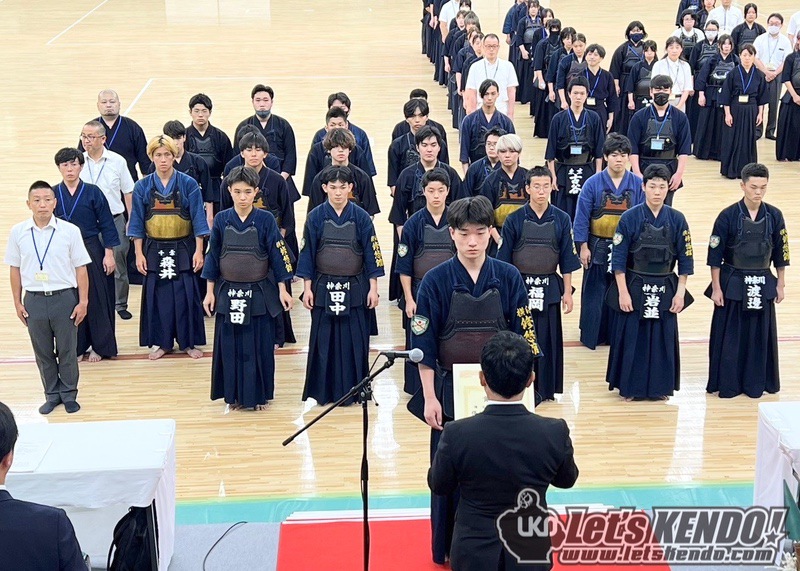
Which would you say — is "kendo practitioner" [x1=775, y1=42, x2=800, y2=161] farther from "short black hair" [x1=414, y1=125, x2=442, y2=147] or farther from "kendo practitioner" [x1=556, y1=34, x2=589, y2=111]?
"short black hair" [x1=414, y1=125, x2=442, y2=147]

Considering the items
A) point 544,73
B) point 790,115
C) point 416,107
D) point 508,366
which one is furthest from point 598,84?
point 508,366

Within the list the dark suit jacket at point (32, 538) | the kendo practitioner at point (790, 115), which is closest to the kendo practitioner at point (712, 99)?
the kendo practitioner at point (790, 115)

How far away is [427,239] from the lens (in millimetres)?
7492

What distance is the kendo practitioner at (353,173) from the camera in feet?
28.4

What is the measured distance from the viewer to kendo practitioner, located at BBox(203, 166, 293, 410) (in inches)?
295

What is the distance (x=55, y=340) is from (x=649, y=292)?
4.23 meters

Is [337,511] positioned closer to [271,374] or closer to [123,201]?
[271,374]

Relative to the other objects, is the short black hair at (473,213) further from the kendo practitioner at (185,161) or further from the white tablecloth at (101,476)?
the kendo practitioner at (185,161)

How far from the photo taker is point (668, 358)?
306 inches

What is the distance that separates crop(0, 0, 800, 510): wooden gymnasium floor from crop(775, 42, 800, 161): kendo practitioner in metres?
0.27

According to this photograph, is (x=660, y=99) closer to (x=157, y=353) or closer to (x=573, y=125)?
(x=573, y=125)

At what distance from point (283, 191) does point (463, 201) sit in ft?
11.9

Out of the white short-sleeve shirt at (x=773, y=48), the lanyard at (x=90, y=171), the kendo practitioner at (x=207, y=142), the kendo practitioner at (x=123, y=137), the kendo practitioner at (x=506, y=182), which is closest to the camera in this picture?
the kendo practitioner at (x=506, y=182)

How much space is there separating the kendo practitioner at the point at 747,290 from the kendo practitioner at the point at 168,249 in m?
3.84
